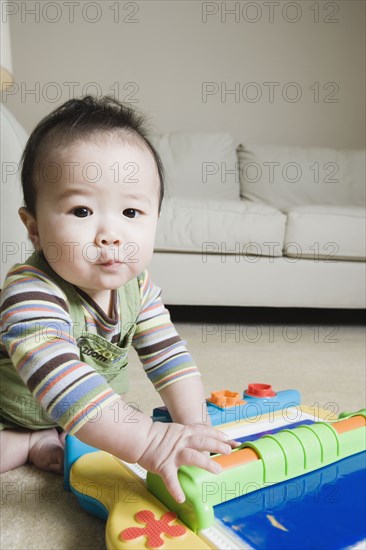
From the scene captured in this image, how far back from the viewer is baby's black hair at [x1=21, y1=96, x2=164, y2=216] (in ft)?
1.94

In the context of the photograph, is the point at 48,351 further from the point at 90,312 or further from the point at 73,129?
the point at 73,129

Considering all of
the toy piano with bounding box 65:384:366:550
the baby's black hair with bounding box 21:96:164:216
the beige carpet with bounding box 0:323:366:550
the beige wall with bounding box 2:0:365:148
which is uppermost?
the beige wall with bounding box 2:0:365:148

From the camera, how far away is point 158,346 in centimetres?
71

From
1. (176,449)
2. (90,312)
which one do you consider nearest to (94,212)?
(90,312)

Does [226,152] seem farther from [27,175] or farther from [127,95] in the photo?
[27,175]

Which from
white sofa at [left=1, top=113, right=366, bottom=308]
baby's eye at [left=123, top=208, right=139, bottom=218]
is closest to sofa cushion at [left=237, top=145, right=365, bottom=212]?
white sofa at [left=1, top=113, right=366, bottom=308]

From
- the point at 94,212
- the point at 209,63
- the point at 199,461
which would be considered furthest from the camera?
the point at 209,63

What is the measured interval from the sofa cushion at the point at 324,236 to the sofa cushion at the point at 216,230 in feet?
0.14

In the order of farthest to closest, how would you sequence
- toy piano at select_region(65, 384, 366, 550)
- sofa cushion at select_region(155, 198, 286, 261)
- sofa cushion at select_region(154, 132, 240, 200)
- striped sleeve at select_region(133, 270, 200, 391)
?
sofa cushion at select_region(154, 132, 240, 200)
sofa cushion at select_region(155, 198, 286, 261)
striped sleeve at select_region(133, 270, 200, 391)
toy piano at select_region(65, 384, 366, 550)

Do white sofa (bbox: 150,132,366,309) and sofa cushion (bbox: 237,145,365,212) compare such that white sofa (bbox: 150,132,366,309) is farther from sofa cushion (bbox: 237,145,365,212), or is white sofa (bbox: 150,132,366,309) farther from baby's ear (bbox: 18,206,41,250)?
baby's ear (bbox: 18,206,41,250)

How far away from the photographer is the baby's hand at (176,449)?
1.53 feet

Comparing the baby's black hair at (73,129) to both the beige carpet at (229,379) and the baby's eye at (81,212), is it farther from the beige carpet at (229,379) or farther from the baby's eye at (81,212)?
the beige carpet at (229,379)

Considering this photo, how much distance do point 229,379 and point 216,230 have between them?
0.63 meters

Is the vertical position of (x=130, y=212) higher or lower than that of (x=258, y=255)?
higher
